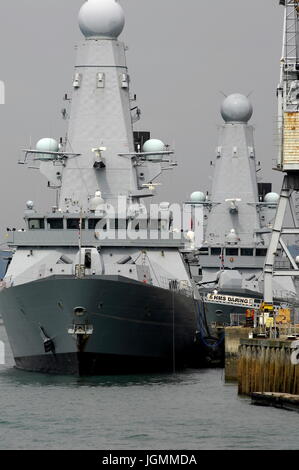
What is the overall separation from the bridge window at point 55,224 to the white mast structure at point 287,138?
29.4ft

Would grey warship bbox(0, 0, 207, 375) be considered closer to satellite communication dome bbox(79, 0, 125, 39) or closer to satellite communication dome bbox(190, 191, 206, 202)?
satellite communication dome bbox(79, 0, 125, 39)

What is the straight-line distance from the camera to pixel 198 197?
112 meters

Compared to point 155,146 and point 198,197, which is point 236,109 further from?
point 155,146

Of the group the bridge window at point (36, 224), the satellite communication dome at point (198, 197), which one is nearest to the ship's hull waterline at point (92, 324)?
the bridge window at point (36, 224)

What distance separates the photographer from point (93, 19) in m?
65.9

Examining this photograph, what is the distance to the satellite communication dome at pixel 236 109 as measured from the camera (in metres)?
103

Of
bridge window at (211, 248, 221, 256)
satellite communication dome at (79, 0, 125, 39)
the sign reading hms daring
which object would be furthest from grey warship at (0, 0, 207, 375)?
bridge window at (211, 248, 221, 256)

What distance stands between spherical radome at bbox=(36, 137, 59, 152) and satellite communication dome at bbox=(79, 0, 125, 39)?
503cm

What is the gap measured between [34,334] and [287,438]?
1954 cm

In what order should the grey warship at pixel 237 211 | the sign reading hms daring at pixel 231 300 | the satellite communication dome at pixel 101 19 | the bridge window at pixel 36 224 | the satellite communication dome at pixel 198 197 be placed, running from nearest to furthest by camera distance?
the bridge window at pixel 36 224, the satellite communication dome at pixel 101 19, the sign reading hms daring at pixel 231 300, the grey warship at pixel 237 211, the satellite communication dome at pixel 198 197

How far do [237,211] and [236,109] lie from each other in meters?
7.17

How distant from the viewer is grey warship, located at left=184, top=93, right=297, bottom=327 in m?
98.4

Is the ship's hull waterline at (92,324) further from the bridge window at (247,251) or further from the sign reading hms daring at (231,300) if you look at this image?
the bridge window at (247,251)

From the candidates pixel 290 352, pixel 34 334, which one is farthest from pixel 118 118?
pixel 290 352
